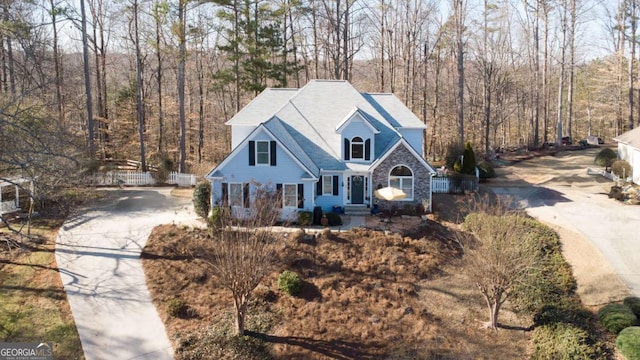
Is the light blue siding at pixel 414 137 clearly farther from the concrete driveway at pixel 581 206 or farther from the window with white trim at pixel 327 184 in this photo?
the concrete driveway at pixel 581 206

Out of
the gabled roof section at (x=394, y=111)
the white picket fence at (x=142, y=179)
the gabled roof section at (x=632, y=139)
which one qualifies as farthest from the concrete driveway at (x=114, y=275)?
the gabled roof section at (x=632, y=139)

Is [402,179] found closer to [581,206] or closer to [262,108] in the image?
[262,108]

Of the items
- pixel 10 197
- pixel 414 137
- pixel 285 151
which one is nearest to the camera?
pixel 285 151

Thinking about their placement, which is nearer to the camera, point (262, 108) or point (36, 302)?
point (36, 302)

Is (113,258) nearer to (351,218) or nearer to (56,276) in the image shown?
(56,276)

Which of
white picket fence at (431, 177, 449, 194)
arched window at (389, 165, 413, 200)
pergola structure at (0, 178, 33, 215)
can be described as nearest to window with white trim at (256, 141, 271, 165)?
arched window at (389, 165, 413, 200)

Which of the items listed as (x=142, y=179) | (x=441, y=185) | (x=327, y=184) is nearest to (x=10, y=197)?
(x=142, y=179)

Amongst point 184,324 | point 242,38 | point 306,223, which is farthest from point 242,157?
point 242,38

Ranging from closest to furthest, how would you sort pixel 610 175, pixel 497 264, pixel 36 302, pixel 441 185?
pixel 497 264
pixel 36 302
pixel 441 185
pixel 610 175

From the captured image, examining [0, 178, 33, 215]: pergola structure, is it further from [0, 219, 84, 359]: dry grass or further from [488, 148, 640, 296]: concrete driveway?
[488, 148, 640, 296]: concrete driveway
